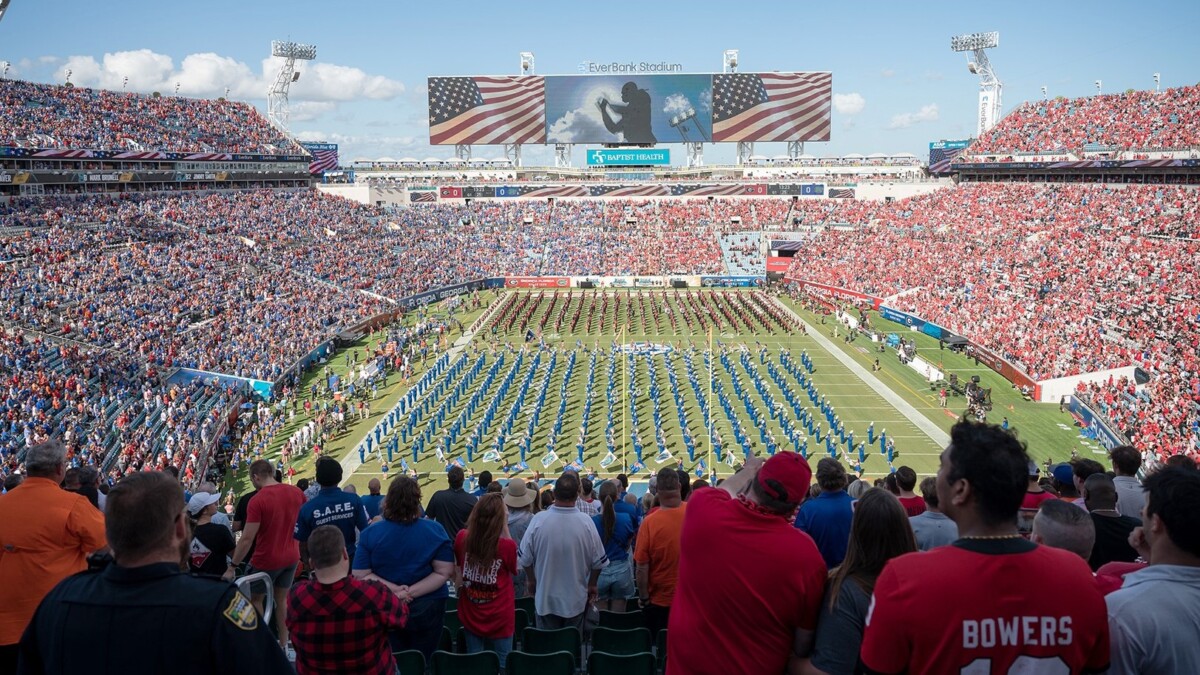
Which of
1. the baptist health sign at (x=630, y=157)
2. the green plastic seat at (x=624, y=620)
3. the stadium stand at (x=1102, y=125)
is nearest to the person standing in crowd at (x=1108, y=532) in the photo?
the green plastic seat at (x=624, y=620)

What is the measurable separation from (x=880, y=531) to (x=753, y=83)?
61.9m

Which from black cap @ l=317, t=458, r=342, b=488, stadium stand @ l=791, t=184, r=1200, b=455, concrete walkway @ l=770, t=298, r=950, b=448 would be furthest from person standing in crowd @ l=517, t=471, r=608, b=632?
stadium stand @ l=791, t=184, r=1200, b=455

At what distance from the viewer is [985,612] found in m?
2.44

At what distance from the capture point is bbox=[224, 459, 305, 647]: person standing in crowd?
5836 mm

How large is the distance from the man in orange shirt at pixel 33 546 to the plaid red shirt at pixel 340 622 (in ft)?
4.31

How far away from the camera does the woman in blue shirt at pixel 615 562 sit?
620 cm

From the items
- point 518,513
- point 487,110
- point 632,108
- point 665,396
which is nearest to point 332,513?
point 518,513

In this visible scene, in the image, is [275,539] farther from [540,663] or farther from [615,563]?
[615,563]

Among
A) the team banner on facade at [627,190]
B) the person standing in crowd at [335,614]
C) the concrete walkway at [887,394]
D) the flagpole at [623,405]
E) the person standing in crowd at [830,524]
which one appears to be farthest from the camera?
the team banner on facade at [627,190]

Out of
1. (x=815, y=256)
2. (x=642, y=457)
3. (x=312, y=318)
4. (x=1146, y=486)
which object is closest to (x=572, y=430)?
(x=642, y=457)

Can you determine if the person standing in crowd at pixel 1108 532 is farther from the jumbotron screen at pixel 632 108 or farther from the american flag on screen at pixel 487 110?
the american flag on screen at pixel 487 110

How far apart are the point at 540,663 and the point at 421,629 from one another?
813mm

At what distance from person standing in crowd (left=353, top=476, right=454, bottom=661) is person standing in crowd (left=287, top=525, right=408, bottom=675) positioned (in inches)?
39.3

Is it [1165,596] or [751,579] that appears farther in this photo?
[751,579]
